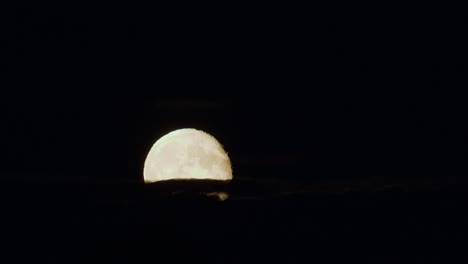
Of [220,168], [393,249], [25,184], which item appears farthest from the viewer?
[220,168]

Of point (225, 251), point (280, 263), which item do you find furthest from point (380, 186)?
point (225, 251)

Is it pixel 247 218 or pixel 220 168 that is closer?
pixel 247 218

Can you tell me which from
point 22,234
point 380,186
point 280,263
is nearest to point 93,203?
point 22,234

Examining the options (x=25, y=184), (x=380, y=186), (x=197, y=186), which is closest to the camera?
(x=197, y=186)

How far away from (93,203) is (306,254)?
2216mm

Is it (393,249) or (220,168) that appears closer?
(393,249)

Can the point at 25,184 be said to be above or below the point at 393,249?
above

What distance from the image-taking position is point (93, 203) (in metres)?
5.80

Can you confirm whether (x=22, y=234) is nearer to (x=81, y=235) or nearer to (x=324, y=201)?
(x=81, y=235)

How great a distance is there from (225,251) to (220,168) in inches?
126

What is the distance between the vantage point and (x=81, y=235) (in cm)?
616

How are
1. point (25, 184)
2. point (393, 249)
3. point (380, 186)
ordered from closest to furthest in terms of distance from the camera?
1. point (25, 184)
2. point (380, 186)
3. point (393, 249)

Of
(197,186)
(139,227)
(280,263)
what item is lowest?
(280,263)

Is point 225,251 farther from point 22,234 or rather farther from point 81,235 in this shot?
point 22,234
